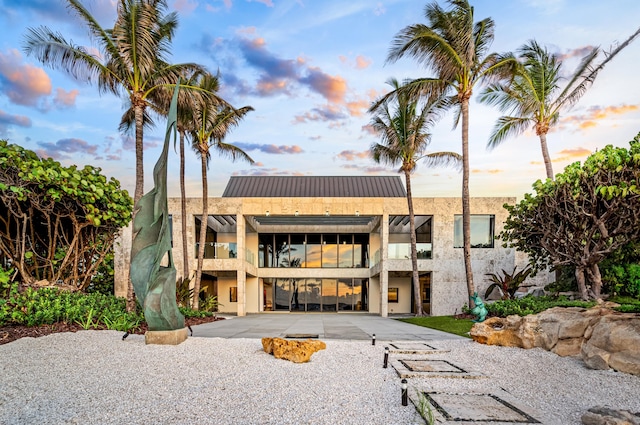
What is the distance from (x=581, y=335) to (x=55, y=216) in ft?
→ 43.6

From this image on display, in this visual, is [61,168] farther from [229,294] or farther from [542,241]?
[229,294]

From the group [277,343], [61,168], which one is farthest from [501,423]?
[61,168]

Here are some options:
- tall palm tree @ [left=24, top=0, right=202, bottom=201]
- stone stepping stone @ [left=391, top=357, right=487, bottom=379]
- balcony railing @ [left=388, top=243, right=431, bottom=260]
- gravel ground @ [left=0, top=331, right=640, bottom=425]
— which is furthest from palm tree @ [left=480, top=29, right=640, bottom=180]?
tall palm tree @ [left=24, top=0, right=202, bottom=201]

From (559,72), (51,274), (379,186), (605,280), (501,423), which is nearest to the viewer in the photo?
(501,423)

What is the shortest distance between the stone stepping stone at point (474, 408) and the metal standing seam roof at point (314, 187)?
25.0m

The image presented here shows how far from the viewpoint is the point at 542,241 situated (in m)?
12.7

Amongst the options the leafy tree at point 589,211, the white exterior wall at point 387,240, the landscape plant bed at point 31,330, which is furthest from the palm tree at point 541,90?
the landscape plant bed at point 31,330

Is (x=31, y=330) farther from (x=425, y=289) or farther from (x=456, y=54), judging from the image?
(x=425, y=289)

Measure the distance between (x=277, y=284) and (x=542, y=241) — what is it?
56.2 feet

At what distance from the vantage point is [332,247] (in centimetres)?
2550

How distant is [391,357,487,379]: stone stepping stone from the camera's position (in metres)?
5.71

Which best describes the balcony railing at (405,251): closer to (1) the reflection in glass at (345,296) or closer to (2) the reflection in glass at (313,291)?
(1) the reflection in glass at (345,296)

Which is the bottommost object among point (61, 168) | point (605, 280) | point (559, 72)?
point (605, 280)

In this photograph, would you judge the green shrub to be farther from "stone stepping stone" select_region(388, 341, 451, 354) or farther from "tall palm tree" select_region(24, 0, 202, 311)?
"tall palm tree" select_region(24, 0, 202, 311)
